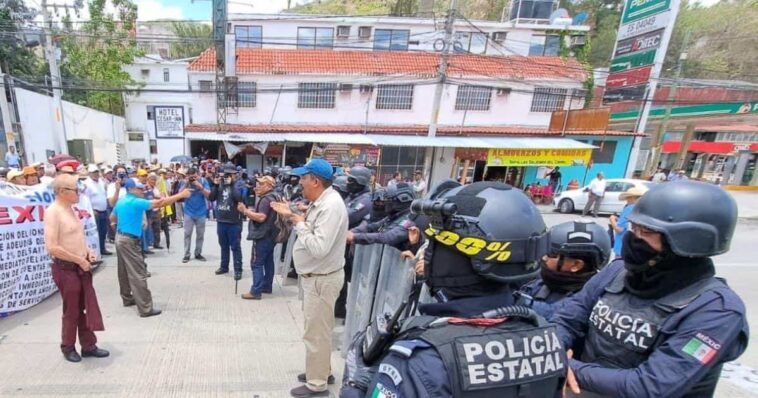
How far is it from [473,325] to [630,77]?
20.3 metres

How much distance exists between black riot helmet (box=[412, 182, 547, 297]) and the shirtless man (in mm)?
3211

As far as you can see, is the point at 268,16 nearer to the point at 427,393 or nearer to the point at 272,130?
the point at 272,130

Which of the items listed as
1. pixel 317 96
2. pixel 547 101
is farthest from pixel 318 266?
pixel 547 101

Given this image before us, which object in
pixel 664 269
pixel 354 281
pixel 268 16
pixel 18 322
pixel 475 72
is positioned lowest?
pixel 18 322

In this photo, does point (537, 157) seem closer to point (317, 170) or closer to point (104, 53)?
point (317, 170)

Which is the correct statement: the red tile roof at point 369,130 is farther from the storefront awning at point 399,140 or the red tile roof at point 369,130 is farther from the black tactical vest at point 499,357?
the black tactical vest at point 499,357

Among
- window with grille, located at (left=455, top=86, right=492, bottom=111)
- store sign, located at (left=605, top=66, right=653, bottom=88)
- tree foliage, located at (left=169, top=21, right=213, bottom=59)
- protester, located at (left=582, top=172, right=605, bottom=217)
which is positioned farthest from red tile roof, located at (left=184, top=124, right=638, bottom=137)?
tree foliage, located at (left=169, top=21, right=213, bottom=59)

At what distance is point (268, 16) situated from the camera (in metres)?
21.2

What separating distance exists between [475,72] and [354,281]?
18614mm

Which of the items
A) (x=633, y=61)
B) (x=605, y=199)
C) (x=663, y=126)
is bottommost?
(x=605, y=199)

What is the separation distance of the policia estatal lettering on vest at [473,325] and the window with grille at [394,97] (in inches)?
708

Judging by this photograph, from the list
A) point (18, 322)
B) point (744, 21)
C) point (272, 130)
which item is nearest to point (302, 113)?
point (272, 130)

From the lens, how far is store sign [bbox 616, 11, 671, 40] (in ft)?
48.7

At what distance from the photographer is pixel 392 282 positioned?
2834 mm
